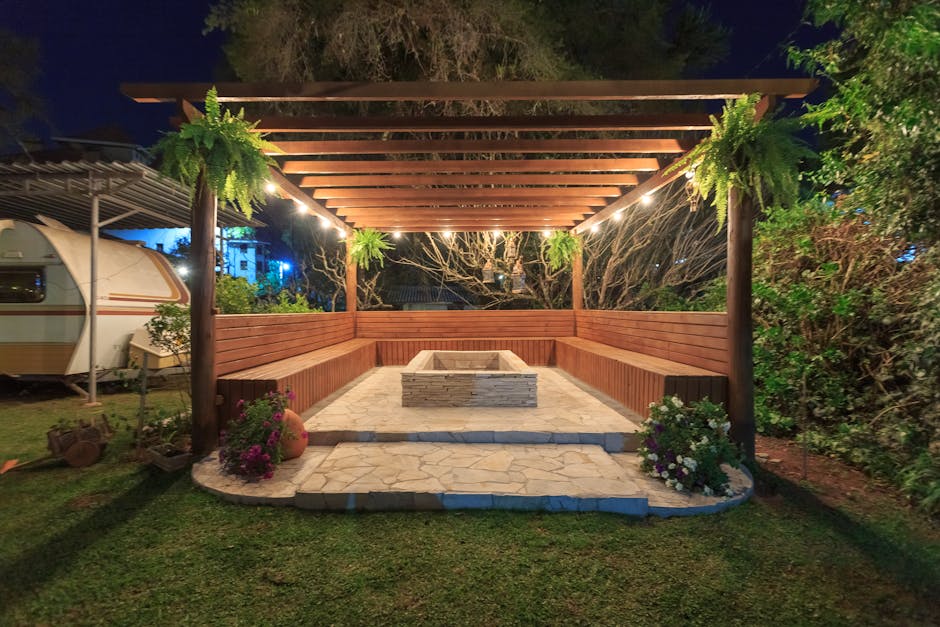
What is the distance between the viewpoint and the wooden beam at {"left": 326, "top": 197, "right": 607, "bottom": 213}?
8.27m

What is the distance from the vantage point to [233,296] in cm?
773

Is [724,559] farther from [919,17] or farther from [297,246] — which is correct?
[297,246]

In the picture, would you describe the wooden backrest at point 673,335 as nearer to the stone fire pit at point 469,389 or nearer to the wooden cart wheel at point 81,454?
the stone fire pit at point 469,389

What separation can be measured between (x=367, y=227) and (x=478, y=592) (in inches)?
356

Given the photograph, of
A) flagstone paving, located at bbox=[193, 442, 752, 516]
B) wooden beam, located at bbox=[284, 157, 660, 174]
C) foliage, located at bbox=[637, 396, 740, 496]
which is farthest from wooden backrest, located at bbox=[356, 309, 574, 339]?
foliage, located at bbox=[637, 396, 740, 496]

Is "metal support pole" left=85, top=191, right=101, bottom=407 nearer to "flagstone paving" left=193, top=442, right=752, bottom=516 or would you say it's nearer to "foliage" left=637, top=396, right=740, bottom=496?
"flagstone paving" left=193, top=442, right=752, bottom=516

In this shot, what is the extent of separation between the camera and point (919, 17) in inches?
140

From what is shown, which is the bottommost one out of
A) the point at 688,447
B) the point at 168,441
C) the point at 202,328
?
the point at 168,441

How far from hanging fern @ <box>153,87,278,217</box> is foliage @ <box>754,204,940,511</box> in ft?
19.1

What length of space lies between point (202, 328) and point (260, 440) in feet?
4.38

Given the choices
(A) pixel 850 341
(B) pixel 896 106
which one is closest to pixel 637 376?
(A) pixel 850 341

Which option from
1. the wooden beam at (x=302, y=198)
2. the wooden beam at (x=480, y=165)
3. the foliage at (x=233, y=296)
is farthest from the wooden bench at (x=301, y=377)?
the wooden beam at (x=480, y=165)

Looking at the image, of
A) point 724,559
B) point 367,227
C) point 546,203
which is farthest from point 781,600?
point 367,227

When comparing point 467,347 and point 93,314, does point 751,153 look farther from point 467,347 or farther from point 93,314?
point 93,314
